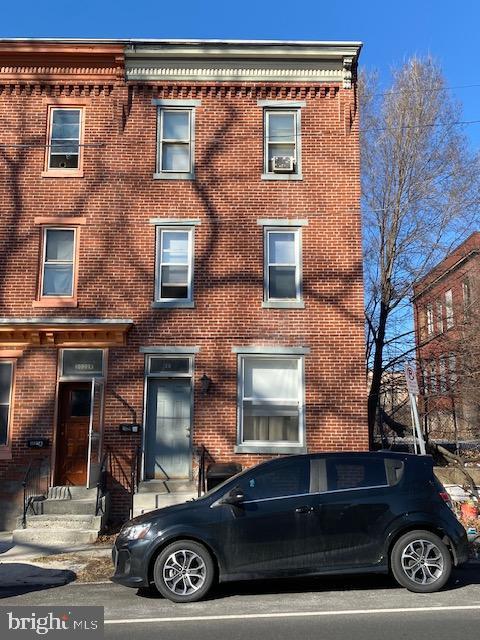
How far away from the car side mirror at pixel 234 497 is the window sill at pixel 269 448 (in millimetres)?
5352

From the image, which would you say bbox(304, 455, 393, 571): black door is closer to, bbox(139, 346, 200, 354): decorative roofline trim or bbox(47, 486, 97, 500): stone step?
bbox(139, 346, 200, 354): decorative roofline trim

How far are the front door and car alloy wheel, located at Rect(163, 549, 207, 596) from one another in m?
5.68

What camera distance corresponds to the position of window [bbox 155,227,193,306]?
13273 millimetres

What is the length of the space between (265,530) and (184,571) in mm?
1011

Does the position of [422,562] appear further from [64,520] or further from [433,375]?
[433,375]

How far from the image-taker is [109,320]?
12.8 m

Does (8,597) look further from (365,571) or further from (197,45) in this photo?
(197,45)

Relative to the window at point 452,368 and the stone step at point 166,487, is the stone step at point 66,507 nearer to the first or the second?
the stone step at point 166,487

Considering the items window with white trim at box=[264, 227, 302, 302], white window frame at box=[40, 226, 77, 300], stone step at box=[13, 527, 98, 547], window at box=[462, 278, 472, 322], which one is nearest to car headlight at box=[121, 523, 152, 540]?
stone step at box=[13, 527, 98, 547]

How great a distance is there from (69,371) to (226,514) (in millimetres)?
6849

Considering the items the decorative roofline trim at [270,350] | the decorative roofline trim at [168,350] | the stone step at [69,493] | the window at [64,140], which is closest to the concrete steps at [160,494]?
the stone step at [69,493]

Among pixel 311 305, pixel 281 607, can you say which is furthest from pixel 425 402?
pixel 281 607

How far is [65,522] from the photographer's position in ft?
36.1

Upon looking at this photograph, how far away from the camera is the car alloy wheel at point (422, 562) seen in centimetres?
708
